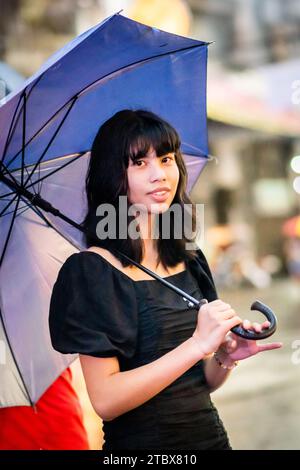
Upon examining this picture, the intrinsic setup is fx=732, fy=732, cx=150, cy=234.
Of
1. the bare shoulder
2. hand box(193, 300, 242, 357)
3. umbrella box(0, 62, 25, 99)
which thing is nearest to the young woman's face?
the bare shoulder

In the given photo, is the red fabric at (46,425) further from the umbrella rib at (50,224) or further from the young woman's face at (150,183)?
the young woman's face at (150,183)

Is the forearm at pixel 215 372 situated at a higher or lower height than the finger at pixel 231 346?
lower

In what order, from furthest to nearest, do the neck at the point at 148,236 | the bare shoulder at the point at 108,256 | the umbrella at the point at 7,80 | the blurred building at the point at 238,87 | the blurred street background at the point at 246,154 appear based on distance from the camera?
the blurred building at the point at 238,87 → the blurred street background at the point at 246,154 → the umbrella at the point at 7,80 → the neck at the point at 148,236 → the bare shoulder at the point at 108,256

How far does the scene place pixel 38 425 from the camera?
101 inches

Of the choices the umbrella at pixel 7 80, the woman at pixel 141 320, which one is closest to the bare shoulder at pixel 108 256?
the woman at pixel 141 320

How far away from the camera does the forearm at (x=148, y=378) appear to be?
1664mm

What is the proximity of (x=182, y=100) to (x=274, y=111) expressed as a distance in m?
9.14

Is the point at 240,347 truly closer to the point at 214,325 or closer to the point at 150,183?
the point at 214,325

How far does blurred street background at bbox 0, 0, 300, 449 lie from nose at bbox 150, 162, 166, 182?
89cm

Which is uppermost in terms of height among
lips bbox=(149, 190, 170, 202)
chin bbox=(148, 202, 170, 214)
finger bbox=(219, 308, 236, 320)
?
lips bbox=(149, 190, 170, 202)

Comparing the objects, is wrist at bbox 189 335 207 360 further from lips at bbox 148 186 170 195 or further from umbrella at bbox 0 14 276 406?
umbrella at bbox 0 14 276 406

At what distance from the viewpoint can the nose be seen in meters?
1.83

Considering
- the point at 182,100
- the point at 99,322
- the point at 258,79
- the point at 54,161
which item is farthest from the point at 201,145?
the point at 258,79

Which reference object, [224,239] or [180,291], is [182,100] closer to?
[180,291]
